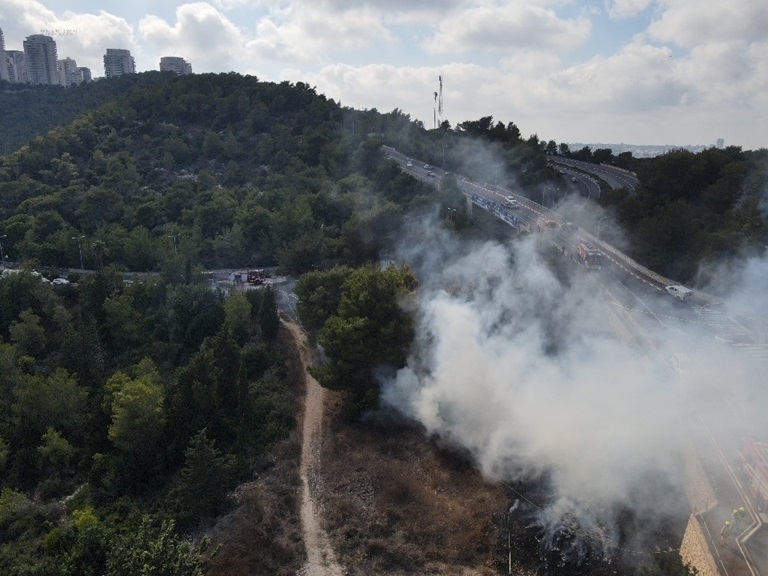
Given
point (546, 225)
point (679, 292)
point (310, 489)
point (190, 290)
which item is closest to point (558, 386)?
point (310, 489)

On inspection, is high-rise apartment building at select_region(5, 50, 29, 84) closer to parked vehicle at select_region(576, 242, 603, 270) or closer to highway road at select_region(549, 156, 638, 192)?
highway road at select_region(549, 156, 638, 192)

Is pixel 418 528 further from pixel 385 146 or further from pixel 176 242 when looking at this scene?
pixel 385 146

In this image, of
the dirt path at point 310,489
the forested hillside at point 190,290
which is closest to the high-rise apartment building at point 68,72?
the forested hillside at point 190,290

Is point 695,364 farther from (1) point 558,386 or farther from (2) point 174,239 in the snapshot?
(2) point 174,239

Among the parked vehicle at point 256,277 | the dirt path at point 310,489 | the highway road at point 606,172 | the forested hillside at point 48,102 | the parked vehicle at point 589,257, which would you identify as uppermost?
the forested hillside at point 48,102

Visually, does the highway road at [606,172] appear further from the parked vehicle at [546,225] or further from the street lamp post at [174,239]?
the street lamp post at [174,239]

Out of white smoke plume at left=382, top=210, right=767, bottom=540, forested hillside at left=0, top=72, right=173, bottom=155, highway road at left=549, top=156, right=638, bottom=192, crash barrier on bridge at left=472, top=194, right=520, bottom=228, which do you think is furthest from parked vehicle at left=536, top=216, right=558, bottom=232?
forested hillside at left=0, top=72, right=173, bottom=155

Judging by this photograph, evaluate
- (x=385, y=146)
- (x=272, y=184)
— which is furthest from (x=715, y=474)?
(x=385, y=146)
